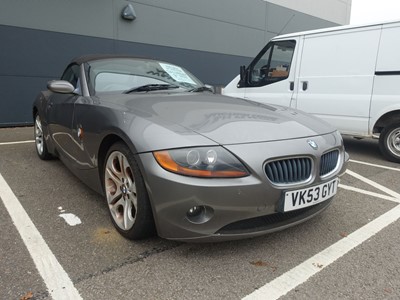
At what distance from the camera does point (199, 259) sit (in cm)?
224

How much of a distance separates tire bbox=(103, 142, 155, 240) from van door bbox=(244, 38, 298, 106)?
165 inches

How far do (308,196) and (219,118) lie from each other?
0.79 meters

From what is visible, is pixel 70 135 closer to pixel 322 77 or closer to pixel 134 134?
pixel 134 134

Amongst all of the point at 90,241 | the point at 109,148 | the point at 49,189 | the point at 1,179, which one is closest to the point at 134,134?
the point at 109,148

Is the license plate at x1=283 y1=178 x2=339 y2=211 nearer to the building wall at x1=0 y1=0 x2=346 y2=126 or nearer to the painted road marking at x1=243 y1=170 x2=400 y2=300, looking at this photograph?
the painted road marking at x1=243 y1=170 x2=400 y2=300

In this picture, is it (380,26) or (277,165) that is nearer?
(277,165)

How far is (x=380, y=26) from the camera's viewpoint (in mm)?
4965

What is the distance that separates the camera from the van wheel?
5131 millimetres

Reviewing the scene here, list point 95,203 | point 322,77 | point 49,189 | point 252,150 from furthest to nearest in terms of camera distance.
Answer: point 322,77, point 49,189, point 95,203, point 252,150

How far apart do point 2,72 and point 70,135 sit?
17.1 feet

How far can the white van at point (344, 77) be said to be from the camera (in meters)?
4.95

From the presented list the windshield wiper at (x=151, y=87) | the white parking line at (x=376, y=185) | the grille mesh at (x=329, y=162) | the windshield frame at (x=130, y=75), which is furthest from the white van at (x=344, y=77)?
the windshield wiper at (x=151, y=87)

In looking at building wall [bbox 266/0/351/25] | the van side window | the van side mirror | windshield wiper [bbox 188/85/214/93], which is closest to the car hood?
windshield wiper [bbox 188/85/214/93]

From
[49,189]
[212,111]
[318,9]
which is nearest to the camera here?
[212,111]
